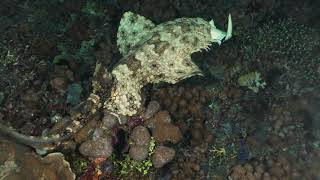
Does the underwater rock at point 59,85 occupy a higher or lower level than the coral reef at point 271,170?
higher

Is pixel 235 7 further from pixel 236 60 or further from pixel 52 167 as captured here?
pixel 52 167

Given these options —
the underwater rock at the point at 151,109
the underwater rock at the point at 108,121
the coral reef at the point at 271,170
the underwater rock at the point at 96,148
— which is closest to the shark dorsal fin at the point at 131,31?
the underwater rock at the point at 151,109

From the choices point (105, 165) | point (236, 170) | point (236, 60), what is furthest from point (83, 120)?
point (236, 60)

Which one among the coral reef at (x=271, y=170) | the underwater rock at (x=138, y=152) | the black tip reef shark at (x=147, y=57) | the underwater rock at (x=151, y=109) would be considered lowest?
the coral reef at (x=271, y=170)

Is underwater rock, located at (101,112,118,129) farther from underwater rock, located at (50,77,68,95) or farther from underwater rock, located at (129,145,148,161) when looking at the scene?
underwater rock, located at (50,77,68,95)

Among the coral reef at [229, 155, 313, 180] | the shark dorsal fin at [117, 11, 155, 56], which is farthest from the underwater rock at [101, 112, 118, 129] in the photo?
the coral reef at [229, 155, 313, 180]

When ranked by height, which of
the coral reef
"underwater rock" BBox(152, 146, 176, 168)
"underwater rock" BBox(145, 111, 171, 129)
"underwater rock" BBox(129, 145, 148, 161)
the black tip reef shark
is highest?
the black tip reef shark

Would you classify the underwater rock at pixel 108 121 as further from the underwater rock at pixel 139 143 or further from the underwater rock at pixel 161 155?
the underwater rock at pixel 161 155

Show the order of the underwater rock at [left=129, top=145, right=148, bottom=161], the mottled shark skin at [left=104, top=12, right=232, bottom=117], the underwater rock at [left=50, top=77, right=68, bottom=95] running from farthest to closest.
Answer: the underwater rock at [left=50, top=77, right=68, bottom=95], the mottled shark skin at [left=104, top=12, right=232, bottom=117], the underwater rock at [left=129, top=145, right=148, bottom=161]
